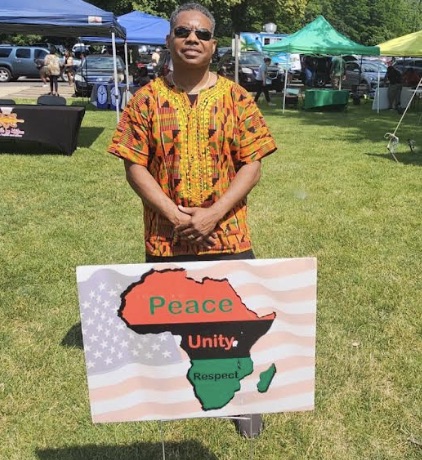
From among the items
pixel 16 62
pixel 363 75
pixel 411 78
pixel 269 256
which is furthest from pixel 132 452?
pixel 16 62

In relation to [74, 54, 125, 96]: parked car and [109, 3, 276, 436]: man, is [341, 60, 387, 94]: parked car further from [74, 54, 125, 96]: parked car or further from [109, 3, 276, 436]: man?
[109, 3, 276, 436]: man

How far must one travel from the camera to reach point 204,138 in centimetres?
205

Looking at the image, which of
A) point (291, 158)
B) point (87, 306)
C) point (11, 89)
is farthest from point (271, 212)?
point (11, 89)

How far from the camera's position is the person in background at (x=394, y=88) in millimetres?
17250

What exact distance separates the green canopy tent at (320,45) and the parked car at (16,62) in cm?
1396

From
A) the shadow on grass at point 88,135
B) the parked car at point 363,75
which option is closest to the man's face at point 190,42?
the shadow on grass at point 88,135

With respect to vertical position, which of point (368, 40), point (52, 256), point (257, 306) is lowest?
point (368, 40)

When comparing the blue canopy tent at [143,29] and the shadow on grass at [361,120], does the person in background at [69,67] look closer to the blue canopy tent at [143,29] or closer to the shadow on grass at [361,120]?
the blue canopy tent at [143,29]

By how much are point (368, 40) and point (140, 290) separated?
80423mm

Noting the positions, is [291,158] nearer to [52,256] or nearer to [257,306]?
[52,256]

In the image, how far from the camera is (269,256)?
4.81m

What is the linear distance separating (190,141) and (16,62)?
86.8 ft

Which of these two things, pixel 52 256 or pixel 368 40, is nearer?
pixel 52 256

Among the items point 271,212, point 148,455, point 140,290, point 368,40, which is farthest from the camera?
point 368,40
